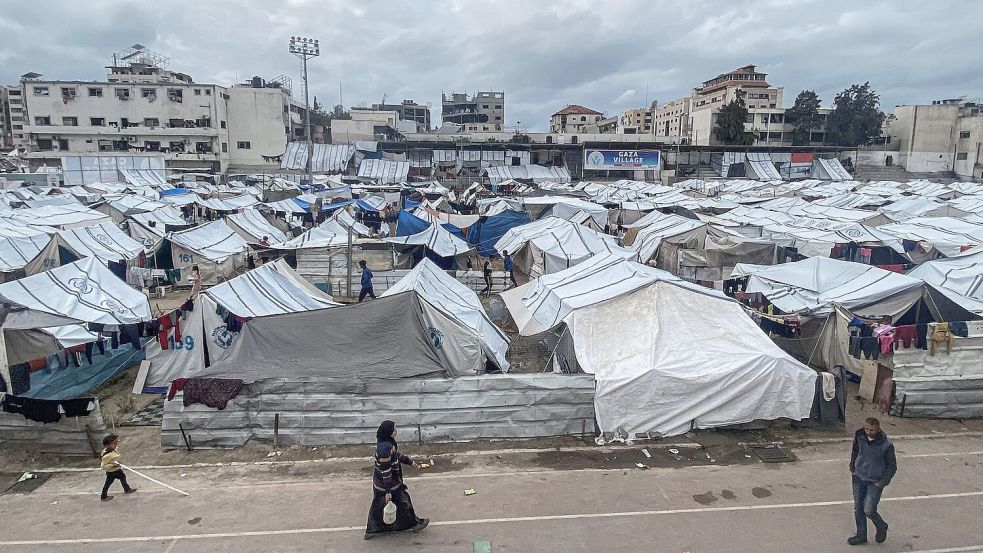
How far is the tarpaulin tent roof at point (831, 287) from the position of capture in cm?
1072

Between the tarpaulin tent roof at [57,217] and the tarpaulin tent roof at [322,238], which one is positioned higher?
the tarpaulin tent roof at [57,217]

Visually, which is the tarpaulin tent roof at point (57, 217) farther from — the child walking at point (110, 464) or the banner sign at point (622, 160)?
the banner sign at point (622, 160)

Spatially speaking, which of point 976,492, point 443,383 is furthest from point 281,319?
point 976,492

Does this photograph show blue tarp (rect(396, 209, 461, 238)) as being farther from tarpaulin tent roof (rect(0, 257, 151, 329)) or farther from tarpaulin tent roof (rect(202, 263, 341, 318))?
tarpaulin tent roof (rect(0, 257, 151, 329))

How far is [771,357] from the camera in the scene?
849cm

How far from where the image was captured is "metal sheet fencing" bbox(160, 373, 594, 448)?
26.6ft

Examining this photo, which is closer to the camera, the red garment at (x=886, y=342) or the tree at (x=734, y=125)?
the red garment at (x=886, y=342)

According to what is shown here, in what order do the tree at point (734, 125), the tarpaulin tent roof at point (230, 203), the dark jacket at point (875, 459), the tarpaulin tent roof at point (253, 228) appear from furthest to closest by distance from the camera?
the tree at point (734, 125)
the tarpaulin tent roof at point (230, 203)
the tarpaulin tent roof at point (253, 228)
the dark jacket at point (875, 459)

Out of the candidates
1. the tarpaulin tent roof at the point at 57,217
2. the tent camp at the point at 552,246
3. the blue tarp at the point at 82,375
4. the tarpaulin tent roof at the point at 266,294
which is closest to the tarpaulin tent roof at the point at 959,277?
the tent camp at the point at 552,246

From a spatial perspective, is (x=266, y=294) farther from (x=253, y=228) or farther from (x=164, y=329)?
(x=253, y=228)

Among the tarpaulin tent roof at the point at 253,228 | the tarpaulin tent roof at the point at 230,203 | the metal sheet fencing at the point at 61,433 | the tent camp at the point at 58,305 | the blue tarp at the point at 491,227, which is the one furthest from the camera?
the tarpaulin tent roof at the point at 230,203

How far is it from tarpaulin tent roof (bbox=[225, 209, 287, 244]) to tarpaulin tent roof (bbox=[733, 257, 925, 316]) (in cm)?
1776

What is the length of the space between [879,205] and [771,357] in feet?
97.8

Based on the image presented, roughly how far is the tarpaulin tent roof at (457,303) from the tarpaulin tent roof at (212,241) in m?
9.30
